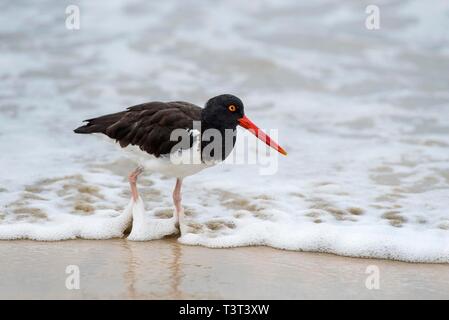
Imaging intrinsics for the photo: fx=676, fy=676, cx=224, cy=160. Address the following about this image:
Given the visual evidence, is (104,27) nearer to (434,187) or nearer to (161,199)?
(161,199)

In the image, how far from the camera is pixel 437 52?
10047 millimetres

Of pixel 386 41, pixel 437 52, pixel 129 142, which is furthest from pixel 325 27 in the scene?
pixel 129 142

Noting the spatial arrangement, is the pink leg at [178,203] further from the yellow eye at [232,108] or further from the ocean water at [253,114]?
the yellow eye at [232,108]

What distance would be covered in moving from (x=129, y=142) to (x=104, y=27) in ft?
21.6

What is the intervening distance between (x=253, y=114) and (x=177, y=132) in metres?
3.34

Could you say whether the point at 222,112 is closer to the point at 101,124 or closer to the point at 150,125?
the point at 150,125

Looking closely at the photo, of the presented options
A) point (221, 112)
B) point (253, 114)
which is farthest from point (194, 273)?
point (253, 114)

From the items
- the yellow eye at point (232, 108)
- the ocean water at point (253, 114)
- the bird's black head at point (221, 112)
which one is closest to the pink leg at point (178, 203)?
the ocean water at point (253, 114)

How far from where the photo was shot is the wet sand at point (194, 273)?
3.94m

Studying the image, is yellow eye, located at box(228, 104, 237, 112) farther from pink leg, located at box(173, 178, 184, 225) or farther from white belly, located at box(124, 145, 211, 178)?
pink leg, located at box(173, 178, 184, 225)

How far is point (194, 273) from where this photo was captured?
426 centimetres

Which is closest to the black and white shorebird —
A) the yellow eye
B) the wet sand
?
the yellow eye

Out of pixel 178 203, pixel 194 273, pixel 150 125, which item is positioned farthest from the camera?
pixel 178 203

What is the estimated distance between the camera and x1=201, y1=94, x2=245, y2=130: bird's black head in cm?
492
